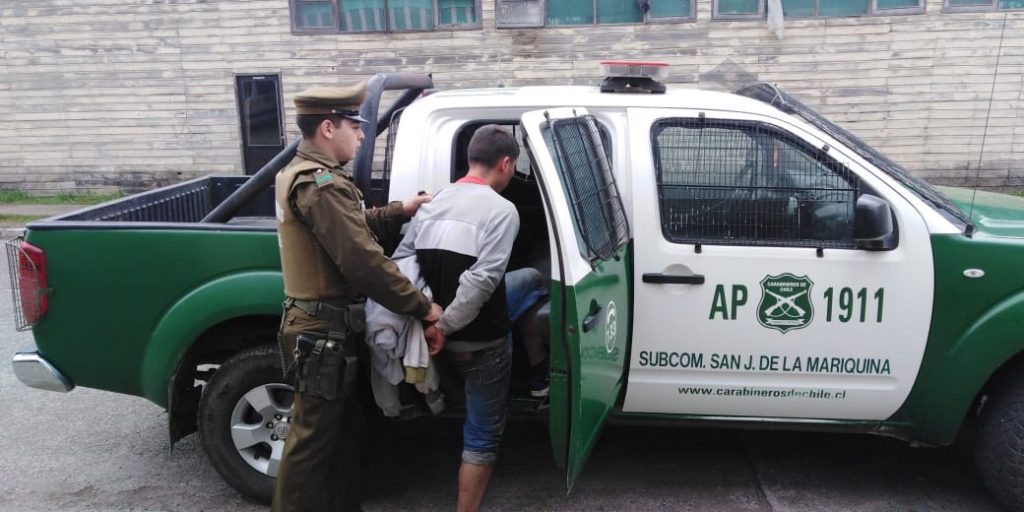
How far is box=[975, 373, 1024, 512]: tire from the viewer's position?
336cm

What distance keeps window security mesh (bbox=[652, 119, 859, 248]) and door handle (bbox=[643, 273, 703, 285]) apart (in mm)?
153

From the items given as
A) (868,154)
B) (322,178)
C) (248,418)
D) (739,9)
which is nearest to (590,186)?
(322,178)

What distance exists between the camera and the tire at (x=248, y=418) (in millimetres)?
3594

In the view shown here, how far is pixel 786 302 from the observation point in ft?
11.2

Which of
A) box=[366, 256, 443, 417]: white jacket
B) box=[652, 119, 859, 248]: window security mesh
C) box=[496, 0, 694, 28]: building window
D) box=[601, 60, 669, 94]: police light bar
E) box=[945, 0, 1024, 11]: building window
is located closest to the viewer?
box=[366, 256, 443, 417]: white jacket

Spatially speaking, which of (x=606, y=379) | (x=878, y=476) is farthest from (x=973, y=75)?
(x=606, y=379)

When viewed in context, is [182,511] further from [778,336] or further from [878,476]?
[878,476]

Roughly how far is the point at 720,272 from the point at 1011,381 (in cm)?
132

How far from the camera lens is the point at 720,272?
3.43 metres

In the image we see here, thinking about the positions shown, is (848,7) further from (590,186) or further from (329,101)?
(329,101)

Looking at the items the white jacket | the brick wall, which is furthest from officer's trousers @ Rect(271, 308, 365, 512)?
the brick wall

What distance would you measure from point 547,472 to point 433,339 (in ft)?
4.32

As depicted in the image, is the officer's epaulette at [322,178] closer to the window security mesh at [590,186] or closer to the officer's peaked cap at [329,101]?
the officer's peaked cap at [329,101]

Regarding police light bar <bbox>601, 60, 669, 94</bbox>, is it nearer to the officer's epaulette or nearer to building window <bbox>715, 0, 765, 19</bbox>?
the officer's epaulette
